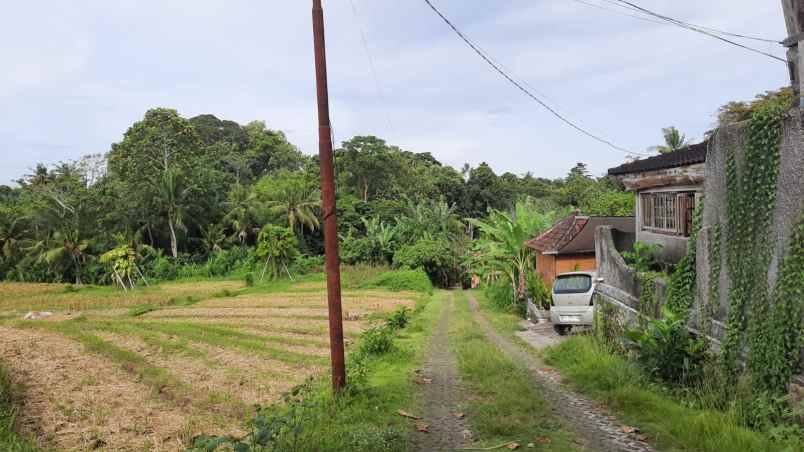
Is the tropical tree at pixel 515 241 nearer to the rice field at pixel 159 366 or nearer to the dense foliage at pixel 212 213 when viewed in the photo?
the rice field at pixel 159 366

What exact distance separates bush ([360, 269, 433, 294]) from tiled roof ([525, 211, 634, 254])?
16.0 meters

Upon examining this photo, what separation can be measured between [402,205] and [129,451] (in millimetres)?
43618

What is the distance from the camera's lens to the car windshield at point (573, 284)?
46.0 feet

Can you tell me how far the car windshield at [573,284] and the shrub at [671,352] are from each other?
567 cm

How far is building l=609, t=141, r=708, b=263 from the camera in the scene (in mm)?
9609

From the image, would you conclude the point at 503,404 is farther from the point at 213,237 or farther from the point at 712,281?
the point at 213,237

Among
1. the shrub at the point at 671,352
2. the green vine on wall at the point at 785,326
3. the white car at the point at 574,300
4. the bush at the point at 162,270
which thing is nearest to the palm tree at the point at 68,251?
the bush at the point at 162,270

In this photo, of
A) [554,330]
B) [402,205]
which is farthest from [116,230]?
[554,330]

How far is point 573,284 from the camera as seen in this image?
1430cm

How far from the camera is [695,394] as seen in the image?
23.6 ft

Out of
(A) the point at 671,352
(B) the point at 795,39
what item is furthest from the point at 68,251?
(B) the point at 795,39

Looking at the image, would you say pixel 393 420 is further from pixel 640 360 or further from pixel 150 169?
pixel 150 169

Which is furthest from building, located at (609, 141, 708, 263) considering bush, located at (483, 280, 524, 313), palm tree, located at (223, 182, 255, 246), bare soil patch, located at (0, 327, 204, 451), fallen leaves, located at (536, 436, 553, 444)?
palm tree, located at (223, 182, 255, 246)

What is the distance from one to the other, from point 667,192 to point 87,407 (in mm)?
12176
